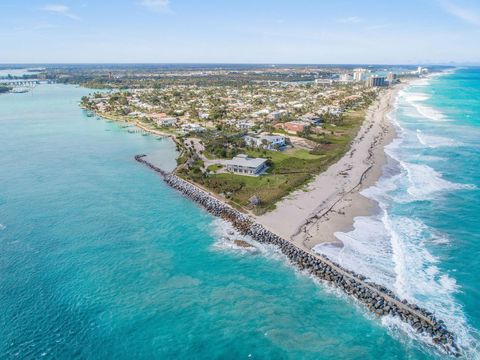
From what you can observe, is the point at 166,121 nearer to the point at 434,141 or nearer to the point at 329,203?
the point at 329,203

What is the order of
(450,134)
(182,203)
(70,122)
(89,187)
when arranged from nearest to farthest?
1. (182,203)
2. (89,187)
3. (450,134)
4. (70,122)

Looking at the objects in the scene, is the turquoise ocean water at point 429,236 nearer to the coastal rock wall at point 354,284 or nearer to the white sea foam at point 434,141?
the coastal rock wall at point 354,284

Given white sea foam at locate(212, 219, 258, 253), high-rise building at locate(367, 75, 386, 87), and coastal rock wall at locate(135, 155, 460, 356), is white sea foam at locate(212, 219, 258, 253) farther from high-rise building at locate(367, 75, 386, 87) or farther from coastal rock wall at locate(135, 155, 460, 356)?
high-rise building at locate(367, 75, 386, 87)

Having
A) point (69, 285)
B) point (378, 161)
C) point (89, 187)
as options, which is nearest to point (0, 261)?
point (69, 285)

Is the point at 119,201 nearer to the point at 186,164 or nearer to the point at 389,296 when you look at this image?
the point at 186,164

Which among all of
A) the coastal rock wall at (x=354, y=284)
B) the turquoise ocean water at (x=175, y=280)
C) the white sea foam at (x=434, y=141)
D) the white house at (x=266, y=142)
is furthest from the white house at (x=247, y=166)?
the white sea foam at (x=434, y=141)

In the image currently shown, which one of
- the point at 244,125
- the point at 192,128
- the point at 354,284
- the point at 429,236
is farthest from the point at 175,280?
the point at 244,125

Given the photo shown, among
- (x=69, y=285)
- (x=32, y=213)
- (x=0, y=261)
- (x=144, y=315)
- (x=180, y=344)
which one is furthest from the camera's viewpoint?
(x=32, y=213)

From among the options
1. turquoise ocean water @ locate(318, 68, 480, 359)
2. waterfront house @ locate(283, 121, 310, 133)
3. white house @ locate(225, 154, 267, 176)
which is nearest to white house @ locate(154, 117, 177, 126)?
waterfront house @ locate(283, 121, 310, 133)
